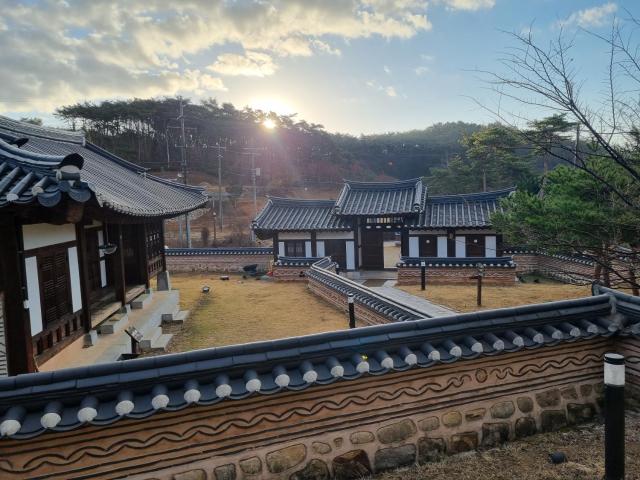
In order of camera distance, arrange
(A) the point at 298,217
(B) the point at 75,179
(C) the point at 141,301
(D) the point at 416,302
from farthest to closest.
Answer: (A) the point at 298,217 → (D) the point at 416,302 → (C) the point at 141,301 → (B) the point at 75,179

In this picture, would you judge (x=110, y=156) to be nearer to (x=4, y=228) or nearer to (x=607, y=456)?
(x=4, y=228)

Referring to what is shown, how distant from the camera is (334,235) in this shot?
22938 millimetres

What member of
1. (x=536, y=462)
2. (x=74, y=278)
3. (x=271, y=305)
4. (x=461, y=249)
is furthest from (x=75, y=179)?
(x=461, y=249)

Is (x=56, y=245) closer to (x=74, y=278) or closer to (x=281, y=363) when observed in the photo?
(x=74, y=278)

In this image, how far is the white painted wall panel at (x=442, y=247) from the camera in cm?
2161

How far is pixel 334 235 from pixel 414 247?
14.5 feet

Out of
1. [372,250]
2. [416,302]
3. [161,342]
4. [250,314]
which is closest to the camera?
[161,342]

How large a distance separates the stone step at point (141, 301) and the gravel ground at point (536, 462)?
408 inches

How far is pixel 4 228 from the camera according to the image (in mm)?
5770

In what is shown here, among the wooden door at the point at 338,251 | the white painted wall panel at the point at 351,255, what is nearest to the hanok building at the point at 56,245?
the wooden door at the point at 338,251

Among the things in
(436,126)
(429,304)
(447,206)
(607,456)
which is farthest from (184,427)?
(436,126)

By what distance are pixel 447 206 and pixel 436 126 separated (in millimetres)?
70505

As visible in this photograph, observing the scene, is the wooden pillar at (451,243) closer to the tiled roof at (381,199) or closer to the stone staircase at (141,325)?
the tiled roof at (381,199)

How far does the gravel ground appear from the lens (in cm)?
381
